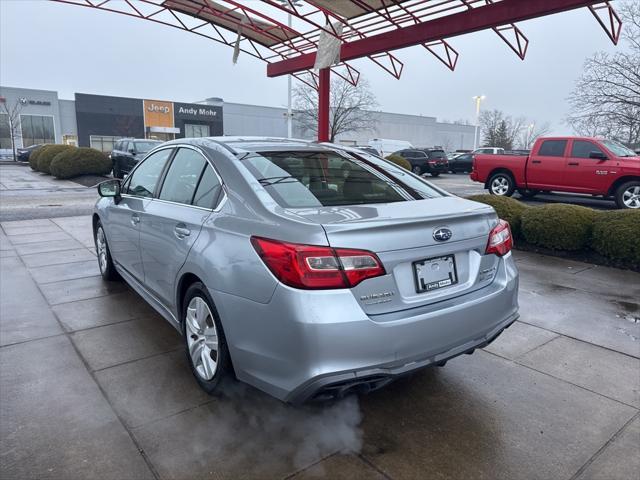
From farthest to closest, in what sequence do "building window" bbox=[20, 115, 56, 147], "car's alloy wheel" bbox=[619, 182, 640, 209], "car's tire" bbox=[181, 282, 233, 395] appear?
"building window" bbox=[20, 115, 56, 147] < "car's alloy wheel" bbox=[619, 182, 640, 209] < "car's tire" bbox=[181, 282, 233, 395]

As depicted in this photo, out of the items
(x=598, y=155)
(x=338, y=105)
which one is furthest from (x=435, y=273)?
(x=338, y=105)

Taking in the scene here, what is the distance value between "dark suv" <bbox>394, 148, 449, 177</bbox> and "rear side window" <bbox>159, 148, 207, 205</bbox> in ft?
80.9

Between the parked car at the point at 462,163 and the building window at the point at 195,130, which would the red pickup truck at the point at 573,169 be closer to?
the parked car at the point at 462,163

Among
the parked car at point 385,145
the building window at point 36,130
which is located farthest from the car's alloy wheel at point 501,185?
the building window at point 36,130

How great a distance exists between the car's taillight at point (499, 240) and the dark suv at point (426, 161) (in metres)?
24.9

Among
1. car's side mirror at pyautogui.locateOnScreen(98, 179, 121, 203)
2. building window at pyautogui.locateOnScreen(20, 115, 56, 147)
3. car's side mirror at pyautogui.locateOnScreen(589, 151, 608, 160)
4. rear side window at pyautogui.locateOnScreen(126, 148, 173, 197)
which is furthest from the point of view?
building window at pyautogui.locateOnScreen(20, 115, 56, 147)

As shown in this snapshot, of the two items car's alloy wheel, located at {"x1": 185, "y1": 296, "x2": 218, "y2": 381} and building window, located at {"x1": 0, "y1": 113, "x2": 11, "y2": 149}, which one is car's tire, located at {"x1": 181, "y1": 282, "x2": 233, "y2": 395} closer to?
car's alloy wheel, located at {"x1": 185, "y1": 296, "x2": 218, "y2": 381}

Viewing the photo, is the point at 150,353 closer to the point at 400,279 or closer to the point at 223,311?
the point at 223,311

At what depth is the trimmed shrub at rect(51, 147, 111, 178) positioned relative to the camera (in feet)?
62.2

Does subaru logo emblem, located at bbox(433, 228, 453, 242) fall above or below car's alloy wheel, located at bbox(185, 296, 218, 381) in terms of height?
above

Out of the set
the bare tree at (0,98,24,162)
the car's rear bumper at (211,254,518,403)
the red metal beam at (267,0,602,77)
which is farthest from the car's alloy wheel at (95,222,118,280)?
the bare tree at (0,98,24,162)

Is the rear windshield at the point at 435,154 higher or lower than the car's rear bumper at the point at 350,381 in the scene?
higher

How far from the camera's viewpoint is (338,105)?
3875cm

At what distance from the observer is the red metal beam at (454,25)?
7633 mm
